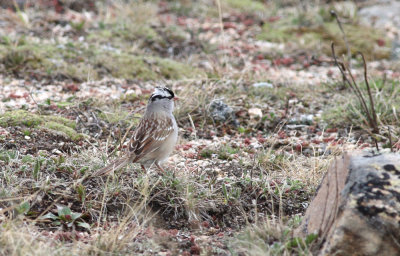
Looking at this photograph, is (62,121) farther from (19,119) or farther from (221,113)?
(221,113)

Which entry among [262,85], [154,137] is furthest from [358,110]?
[154,137]

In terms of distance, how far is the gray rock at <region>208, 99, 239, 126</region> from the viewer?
286 inches

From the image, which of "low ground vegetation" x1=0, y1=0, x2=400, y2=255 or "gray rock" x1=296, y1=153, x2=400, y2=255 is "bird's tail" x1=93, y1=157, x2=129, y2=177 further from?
"gray rock" x1=296, y1=153, x2=400, y2=255

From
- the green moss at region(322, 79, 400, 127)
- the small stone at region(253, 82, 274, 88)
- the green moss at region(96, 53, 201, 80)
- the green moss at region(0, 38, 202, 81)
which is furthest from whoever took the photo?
the green moss at region(96, 53, 201, 80)

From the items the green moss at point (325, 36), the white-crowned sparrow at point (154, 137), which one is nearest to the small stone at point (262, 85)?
the white-crowned sparrow at point (154, 137)

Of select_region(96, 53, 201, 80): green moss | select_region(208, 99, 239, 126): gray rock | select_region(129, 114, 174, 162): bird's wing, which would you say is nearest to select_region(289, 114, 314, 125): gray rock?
select_region(208, 99, 239, 126): gray rock

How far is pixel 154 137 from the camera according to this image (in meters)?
5.13

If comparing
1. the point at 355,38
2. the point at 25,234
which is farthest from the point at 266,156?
the point at 355,38

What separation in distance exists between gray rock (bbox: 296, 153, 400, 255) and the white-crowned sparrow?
1.87 m

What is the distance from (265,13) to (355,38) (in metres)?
3.25

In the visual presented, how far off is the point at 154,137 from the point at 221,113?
89.9 inches

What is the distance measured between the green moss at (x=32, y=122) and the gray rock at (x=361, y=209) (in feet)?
11.3

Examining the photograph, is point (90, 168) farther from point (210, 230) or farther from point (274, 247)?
point (274, 247)

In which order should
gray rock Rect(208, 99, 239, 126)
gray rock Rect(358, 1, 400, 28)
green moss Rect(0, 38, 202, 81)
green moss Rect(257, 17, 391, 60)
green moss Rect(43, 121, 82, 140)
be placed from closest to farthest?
green moss Rect(43, 121, 82, 140) < gray rock Rect(208, 99, 239, 126) < green moss Rect(0, 38, 202, 81) < green moss Rect(257, 17, 391, 60) < gray rock Rect(358, 1, 400, 28)
